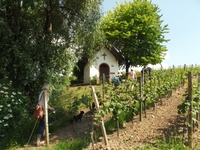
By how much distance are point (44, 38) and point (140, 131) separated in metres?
6.20

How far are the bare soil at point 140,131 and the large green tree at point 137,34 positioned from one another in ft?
60.5

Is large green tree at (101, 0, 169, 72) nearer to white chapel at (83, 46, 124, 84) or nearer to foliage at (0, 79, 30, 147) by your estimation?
white chapel at (83, 46, 124, 84)

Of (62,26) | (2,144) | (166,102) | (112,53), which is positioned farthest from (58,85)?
(112,53)

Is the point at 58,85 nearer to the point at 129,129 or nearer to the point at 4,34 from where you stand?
the point at 4,34

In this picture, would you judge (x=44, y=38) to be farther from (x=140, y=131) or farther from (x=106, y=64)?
(x=106, y=64)

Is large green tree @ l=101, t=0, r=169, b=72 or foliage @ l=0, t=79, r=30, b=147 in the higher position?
large green tree @ l=101, t=0, r=169, b=72

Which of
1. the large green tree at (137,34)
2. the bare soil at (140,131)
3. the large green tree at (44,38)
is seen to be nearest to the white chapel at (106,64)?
the large green tree at (137,34)

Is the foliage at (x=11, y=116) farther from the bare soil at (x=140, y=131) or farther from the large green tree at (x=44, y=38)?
the large green tree at (x=44, y=38)

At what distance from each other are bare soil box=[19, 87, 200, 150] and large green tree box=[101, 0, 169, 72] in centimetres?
1845

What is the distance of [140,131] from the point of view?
6.36 m

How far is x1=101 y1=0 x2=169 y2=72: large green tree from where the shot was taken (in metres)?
26.4

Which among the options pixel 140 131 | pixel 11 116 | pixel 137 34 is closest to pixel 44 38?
pixel 11 116

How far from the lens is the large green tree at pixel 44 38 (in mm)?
8672

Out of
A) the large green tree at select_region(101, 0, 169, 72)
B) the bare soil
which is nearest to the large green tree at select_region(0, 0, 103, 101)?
the bare soil
